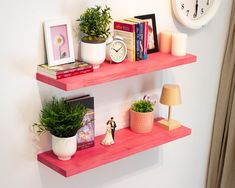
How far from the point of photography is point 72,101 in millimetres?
1804

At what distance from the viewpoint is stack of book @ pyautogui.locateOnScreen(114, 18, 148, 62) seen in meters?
1.84

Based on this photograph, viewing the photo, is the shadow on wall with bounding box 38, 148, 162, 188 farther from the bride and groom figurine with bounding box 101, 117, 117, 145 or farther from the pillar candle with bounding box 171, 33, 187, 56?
the pillar candle with bounding box 171, 33, 187, 56

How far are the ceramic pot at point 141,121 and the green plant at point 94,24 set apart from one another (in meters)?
0.45

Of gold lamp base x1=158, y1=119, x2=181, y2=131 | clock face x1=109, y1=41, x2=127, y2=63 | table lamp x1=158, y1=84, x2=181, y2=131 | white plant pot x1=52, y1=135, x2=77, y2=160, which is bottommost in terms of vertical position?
gold lamp base x1=158, y1=119, x2=181, y2=131

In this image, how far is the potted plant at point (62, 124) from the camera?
169 centimetres

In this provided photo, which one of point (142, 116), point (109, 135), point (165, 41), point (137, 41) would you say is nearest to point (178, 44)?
point (165, 41)

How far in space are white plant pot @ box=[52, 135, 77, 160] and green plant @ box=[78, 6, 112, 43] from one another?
0.41 meters

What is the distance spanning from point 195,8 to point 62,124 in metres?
0.95

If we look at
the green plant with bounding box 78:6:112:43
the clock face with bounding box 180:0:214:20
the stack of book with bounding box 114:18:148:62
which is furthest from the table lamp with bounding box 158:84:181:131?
the green plant with bounding box 78:6:112:43

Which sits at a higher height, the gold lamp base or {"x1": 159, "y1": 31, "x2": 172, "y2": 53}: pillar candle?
{"x1": 159, "y1": 31, "x2": 172, "y2": 53}: pillar candle

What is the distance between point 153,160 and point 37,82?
882 millimetres

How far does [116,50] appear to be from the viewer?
1.83m

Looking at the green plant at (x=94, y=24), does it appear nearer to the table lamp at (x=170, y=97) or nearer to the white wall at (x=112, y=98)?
the white wall at (x=112, y=98)

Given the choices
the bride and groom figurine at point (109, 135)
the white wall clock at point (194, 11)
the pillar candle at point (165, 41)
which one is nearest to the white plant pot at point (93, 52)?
the bride and groom figurine at point (109, 135)
